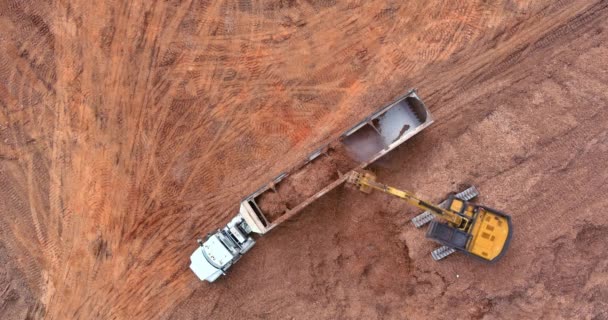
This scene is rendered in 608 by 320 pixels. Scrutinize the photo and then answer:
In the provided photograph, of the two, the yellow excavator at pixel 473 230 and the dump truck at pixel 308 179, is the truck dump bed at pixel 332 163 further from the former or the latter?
the yellow excavator at pixel 473 230

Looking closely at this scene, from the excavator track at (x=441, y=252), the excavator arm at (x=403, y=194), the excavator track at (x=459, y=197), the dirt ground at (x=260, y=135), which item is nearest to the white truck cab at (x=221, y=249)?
the dirt ground at (x=260, y=135)

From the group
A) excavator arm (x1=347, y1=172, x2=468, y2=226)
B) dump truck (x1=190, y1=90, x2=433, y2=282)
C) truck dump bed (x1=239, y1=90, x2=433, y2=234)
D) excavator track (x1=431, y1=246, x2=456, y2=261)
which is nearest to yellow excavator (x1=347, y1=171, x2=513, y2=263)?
excavator arm (x1=347, y1=172, x2=468, y2=226)

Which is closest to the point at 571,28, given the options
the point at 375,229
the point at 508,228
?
the point at 508,228

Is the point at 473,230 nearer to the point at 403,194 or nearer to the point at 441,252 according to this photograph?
the point at 441,252

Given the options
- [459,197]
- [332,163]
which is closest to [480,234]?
[459,197]

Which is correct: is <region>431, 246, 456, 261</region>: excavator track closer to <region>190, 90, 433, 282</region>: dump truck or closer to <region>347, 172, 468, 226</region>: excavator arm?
<region>347, 172, 468, 226</region>: excavator arm
